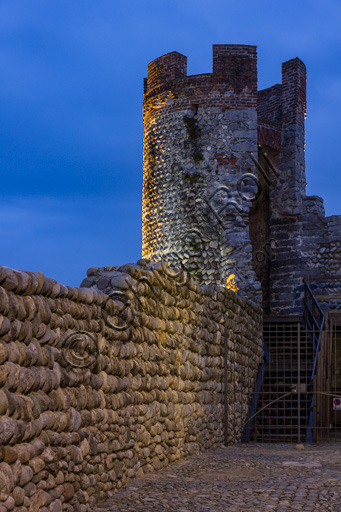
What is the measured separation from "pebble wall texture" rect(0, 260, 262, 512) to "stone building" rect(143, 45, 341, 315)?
4.52 m

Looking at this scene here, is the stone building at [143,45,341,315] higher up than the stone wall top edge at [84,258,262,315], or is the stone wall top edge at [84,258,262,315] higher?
the stone building at [143,45,341,315]

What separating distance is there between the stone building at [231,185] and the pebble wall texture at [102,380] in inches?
178

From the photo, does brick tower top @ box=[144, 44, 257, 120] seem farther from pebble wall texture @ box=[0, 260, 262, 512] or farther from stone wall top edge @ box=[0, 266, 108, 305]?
stone wall top edge @ box=[0, 266, 108, 305]

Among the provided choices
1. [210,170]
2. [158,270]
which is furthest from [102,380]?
[210,170]

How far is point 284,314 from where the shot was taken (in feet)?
47.4

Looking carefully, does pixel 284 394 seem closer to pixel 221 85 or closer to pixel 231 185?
pixel 231 185

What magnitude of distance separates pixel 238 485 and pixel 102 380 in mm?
1526

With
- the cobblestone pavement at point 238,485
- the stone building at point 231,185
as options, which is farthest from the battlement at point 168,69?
the cobblestone pavement at point 238,485

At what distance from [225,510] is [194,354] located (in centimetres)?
314

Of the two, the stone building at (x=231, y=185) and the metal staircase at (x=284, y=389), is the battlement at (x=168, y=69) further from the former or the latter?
the metal staircase at (x=284, y=389)

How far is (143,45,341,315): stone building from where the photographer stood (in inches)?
528

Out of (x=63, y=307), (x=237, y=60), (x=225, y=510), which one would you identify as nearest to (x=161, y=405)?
(x=225, y=510)

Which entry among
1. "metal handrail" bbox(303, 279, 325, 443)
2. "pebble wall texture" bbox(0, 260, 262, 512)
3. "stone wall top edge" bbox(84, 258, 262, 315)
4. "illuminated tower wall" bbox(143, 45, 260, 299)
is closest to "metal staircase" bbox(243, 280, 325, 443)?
"metal handrail" bbox(303, 279, 325, 443)

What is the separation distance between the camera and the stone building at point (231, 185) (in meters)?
13.4
